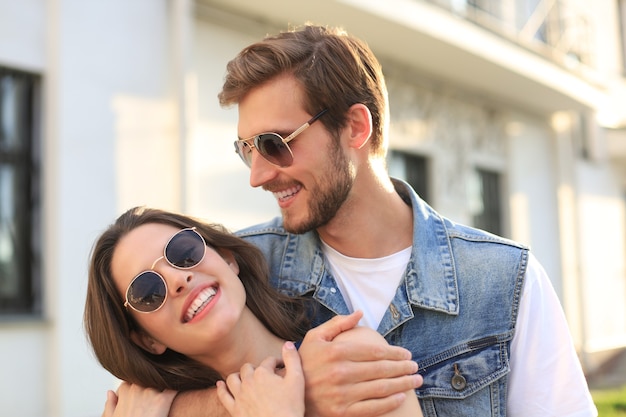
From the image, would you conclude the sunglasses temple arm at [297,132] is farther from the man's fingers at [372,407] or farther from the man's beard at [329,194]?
the man's fingers at [372,407]

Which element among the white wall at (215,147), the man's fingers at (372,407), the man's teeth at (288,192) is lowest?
the man's fingers at (372,407)

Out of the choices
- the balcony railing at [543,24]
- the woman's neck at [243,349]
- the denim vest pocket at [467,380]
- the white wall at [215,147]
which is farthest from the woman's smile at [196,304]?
the balcony railing at [543,24]

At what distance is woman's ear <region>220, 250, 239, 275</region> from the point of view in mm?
2687

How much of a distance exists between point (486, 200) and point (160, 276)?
36.6 ft

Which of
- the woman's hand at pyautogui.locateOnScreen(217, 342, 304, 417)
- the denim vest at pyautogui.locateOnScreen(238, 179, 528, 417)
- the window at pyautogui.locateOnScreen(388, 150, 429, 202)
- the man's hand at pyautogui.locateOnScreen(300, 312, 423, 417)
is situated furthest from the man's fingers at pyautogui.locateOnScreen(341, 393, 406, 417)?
the window at pyautogui.locateOnScreen(388, 150, 429, 202)

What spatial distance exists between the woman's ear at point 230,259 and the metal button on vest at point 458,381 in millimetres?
745

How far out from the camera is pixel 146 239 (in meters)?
2.57

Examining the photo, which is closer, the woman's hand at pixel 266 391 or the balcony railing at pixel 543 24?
the woman's hand at pixel 266 391

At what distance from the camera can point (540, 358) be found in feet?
8.24

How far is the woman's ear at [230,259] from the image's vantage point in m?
2.69

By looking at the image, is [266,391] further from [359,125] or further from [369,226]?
[359,125]

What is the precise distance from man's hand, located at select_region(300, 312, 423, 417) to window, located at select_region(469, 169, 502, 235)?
10.6 metres

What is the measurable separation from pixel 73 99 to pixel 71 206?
85cm

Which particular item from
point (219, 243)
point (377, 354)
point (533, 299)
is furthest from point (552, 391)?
point (219, 243)
